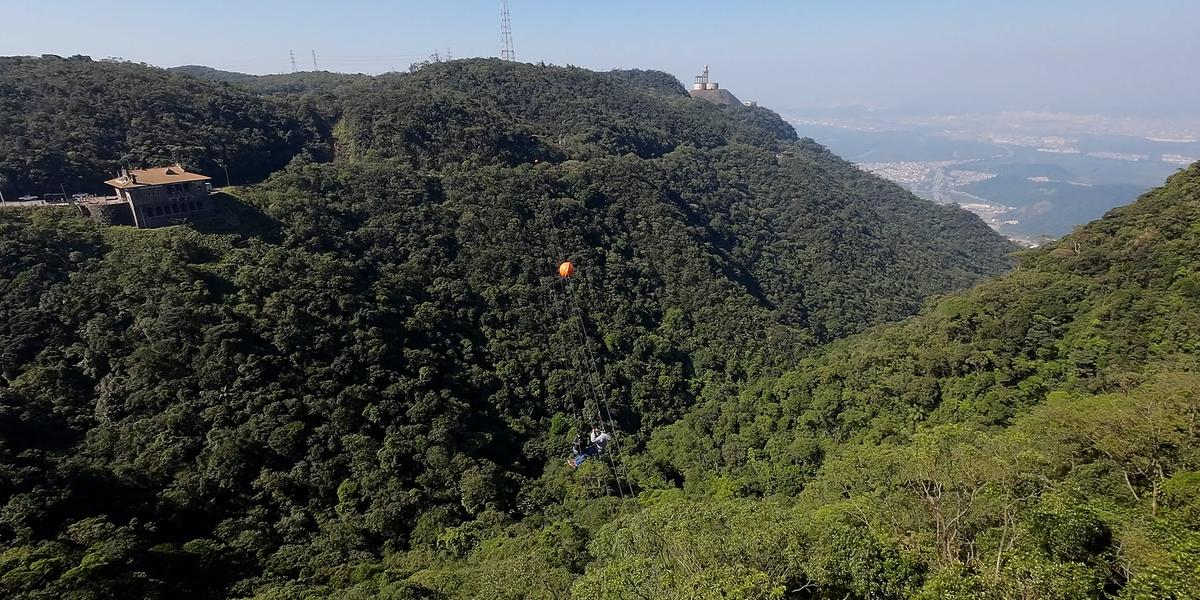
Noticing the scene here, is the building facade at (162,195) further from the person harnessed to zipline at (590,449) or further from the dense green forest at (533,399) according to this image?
the person harnessed to zipline at (590,449)

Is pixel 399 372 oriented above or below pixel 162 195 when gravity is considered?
below

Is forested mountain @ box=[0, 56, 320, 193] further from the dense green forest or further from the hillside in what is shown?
the hillside

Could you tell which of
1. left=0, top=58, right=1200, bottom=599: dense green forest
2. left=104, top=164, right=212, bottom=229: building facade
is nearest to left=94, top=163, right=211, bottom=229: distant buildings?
left=104, top=164, right=212, bottom=229: building facade

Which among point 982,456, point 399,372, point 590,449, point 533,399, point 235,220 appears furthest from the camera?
point 235,220

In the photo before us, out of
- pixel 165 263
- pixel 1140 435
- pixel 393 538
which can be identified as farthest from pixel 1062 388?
pixel 165 263

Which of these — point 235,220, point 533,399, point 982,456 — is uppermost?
point 235,220

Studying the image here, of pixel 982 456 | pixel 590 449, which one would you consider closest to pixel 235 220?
pixel 590 449

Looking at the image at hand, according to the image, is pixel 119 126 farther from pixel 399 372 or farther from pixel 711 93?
pixel 711 93

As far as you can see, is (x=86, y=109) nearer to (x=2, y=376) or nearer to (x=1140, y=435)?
(x=2, y=376)
